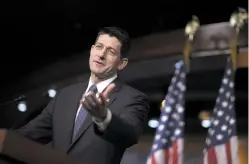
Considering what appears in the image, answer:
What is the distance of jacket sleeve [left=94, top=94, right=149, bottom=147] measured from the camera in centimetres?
114

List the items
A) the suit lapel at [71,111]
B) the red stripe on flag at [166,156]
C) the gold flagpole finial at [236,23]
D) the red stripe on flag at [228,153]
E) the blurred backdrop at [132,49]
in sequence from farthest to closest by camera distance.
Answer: the blurred backdrop at [132,49], the gold flagpole finial at [236,23], the red stripe on flag at [166,156], the red stripe on flag at [228,153], the suit lapel at [71,111]

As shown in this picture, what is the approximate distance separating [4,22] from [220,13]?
6.07ft

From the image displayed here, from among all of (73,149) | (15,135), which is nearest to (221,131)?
(73,149)

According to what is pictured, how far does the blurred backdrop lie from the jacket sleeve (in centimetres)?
256

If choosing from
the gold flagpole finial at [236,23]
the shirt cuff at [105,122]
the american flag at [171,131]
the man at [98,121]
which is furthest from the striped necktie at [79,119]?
the gold flagpole finial at [236,23]

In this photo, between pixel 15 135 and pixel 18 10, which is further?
pixel 18 10

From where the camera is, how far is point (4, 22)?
429cm

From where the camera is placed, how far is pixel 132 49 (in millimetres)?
4152

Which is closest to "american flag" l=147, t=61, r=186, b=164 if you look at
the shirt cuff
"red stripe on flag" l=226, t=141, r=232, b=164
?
"red stripe on flag" l=226, t=141, r=232, b=164

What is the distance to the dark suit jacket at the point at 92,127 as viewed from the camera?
1174 millimetres

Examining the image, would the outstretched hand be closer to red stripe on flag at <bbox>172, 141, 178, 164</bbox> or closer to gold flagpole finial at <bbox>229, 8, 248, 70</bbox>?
red stripe on flag at <bbox>172, 141, 178, 164</bbox>

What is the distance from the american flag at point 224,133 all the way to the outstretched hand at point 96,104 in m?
2.35

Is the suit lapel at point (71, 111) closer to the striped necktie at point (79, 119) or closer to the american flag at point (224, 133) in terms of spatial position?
the striped necktie at point (79, 119)

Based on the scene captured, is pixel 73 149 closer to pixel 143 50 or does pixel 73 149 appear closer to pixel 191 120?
pixel 143 50
